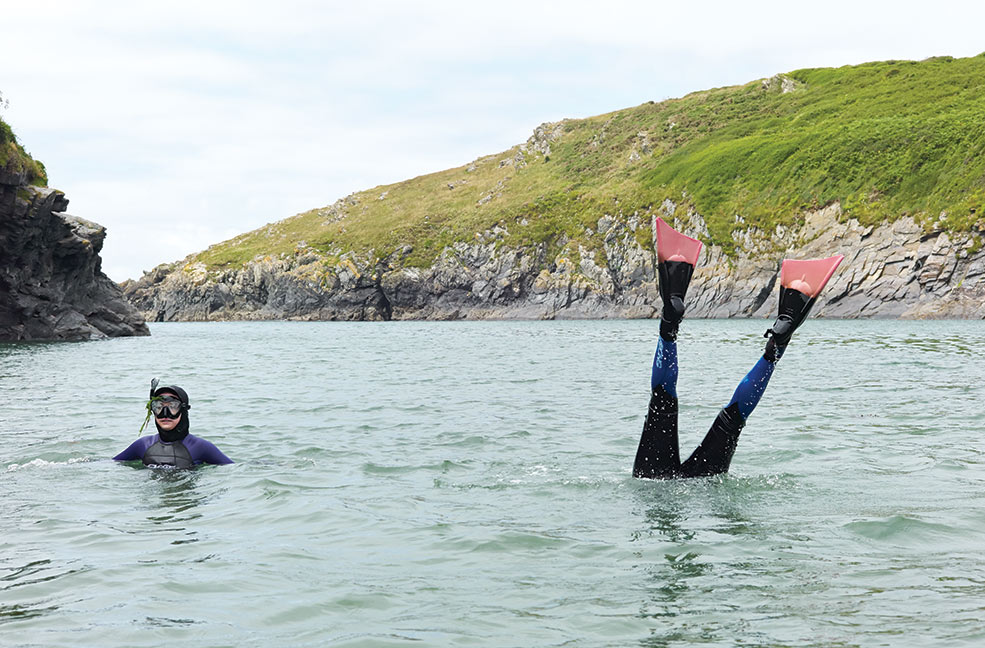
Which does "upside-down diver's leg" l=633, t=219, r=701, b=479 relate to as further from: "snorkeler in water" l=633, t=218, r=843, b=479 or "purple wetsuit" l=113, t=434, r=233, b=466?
"purple wetsuit" l=113, t=434, r=233, b=466

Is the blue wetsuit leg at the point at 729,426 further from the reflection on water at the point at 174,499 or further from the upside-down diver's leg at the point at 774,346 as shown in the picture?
the reflection on water at the point at 174,499

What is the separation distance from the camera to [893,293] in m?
76.2

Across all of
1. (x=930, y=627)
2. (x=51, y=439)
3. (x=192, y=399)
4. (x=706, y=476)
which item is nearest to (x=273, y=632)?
(x=930, y=627)

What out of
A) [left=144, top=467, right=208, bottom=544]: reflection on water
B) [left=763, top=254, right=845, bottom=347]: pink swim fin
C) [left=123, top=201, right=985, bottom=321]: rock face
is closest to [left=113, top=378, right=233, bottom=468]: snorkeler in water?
[left=144, top=467, right=208, bottom=544]: reflection on water

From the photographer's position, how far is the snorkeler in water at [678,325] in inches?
360

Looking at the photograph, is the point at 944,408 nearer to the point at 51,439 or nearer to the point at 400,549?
the point at 400,549


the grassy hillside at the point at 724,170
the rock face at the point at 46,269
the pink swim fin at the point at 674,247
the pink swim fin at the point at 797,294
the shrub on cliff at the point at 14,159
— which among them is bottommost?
the pink swim fin at the point at 797,294

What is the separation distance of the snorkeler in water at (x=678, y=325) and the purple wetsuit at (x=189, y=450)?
6.30m

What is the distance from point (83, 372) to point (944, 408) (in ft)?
89.9

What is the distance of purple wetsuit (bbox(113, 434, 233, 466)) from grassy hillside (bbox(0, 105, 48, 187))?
4436 cm

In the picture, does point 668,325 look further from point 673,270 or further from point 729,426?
point 729,426

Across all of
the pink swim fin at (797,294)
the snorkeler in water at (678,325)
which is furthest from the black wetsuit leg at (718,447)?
the pink swim fin at (797,294)

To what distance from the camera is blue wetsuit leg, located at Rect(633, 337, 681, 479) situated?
9406 millimetres

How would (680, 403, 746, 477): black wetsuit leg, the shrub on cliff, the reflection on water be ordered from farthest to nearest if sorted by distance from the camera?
the shrub on cliff < (680, 403, 746, 477): black wetsuit leg < the reflection on water
